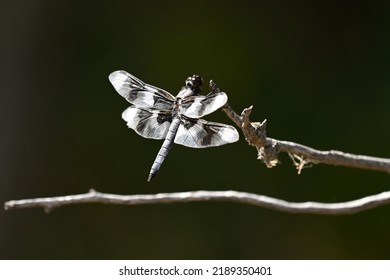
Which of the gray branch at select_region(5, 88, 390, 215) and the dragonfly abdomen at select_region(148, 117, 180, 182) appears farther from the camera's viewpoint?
the dragonfly abdomen at select_region(148, 117, 180, 182)

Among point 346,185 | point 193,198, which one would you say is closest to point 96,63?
point 346,185

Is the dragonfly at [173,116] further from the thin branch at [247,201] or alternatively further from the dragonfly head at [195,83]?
the thin branch at [247,201]

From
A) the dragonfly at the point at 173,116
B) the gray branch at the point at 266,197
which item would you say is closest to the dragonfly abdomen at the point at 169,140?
the dragonfly at the point at 173,116

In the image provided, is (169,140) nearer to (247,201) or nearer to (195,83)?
(195,83)

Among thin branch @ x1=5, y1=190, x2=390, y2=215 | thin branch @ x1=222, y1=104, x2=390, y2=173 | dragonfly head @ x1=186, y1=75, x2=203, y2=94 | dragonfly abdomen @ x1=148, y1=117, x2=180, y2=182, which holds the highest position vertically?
dragonfly head @ x1=186, y1=75, x2=203, y2=94

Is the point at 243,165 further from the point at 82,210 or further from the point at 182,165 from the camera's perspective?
the point at 82,210

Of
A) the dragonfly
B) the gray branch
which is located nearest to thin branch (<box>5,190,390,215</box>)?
the gray branch

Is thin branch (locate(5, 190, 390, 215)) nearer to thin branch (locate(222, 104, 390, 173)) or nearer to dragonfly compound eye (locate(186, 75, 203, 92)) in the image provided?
thin branch (locate(222, 104, 390, 173))
